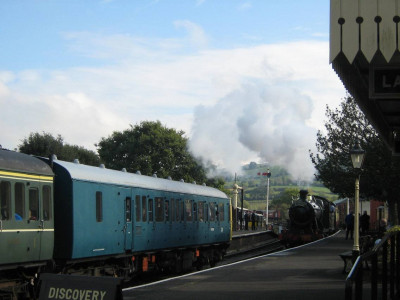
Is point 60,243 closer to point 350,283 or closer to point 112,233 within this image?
point 112,233

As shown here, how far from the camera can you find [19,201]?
44.7ft

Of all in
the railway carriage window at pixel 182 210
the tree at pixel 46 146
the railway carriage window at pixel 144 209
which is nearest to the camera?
the railway carriage window at pixel 144 209

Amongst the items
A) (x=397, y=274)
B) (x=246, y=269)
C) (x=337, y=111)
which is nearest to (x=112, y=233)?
(x=246, y=269)

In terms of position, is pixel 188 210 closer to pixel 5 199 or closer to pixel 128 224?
pixel 128 224

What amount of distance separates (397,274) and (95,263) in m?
7.35

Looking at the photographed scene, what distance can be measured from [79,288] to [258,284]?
30.5 ft

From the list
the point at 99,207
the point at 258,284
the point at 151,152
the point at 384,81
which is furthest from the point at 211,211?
the point at 151,152

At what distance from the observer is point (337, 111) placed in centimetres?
4638

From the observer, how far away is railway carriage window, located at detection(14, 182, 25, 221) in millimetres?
13547

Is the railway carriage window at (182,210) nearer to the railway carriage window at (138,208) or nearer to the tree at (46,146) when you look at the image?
the railway carriage window at (138,208)

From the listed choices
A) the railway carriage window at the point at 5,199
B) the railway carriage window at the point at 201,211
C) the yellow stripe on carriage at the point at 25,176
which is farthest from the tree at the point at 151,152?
the railway carriage window at the point at 5,199

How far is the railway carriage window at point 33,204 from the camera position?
14.1 meters

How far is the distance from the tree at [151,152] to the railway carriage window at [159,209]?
63.8 metres

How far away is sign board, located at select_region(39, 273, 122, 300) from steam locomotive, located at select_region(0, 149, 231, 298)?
19.3 feet
